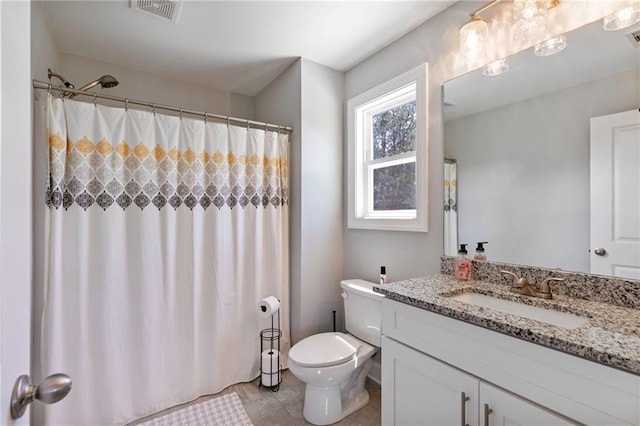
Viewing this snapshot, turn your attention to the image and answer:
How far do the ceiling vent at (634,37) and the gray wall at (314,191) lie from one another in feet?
5.39

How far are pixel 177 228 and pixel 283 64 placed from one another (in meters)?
1.47

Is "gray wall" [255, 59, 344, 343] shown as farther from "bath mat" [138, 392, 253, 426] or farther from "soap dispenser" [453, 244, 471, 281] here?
"soap dispenser" [453, 244, 471, 281]

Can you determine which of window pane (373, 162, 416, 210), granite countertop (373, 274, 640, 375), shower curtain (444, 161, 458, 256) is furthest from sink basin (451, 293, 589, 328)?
window pane (373, 162, 416, 210)

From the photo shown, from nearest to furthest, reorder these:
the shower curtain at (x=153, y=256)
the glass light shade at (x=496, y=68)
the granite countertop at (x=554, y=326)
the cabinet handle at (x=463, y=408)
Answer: the granite countertop at (x=554, y=326) → the cabinet handle at (x=463, y=408) → the glass light shade at (x=496, y=68) → the shower curtain at (x=153, y=256)

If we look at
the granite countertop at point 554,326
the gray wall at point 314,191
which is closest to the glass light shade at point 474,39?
the gray wall at point 314,191

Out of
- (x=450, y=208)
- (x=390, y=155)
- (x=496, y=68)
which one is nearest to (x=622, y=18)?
(x=496, y=68)

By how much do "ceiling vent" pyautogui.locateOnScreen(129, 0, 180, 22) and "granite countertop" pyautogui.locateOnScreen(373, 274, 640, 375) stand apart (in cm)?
188

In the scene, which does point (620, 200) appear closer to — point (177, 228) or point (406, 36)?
point (406, 36)

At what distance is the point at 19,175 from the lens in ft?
1.83

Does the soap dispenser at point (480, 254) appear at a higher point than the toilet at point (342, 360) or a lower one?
higher

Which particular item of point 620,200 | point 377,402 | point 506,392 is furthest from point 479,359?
point 377,402

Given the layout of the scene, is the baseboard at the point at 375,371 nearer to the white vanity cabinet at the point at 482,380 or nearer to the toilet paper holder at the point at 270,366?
the toilet paper holder at the point at 270,366

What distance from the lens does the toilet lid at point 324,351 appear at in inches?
65.7

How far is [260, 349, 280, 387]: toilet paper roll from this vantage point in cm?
205
